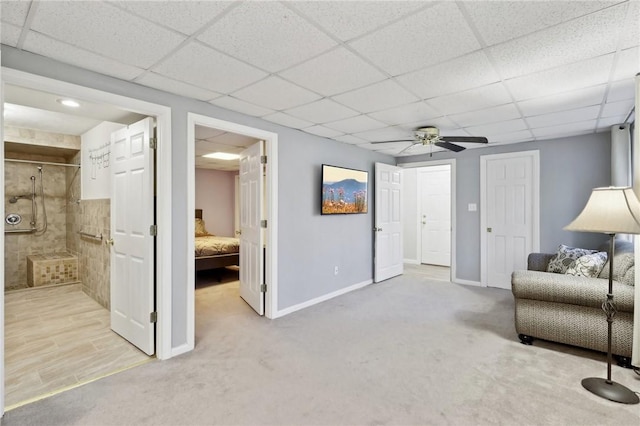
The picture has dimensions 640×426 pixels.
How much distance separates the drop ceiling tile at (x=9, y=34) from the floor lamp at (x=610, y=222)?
12.2ft

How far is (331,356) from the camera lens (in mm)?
2715

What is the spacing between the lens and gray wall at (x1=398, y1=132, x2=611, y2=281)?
422 centimetres

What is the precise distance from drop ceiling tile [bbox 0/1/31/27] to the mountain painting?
3076 millimetres

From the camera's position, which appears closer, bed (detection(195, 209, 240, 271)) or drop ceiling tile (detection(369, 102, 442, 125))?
drop ceiling tile (detection(369, 102, 442, 125))

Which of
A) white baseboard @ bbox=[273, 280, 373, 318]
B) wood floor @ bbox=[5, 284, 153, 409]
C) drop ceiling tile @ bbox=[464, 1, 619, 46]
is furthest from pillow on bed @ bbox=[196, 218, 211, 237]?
drop ceiling tile @ bbox=[464, 1, 619, 46]

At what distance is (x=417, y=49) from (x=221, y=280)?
4.88 metres

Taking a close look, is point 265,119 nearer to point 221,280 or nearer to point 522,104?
point 522,104

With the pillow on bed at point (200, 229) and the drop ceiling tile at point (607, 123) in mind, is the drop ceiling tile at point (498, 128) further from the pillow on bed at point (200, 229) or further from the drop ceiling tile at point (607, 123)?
the pillow on bed at point (200, 229)

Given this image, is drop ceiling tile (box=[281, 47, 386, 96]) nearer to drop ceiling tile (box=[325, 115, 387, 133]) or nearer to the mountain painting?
drop ceiling tile (box=[325, 115, 387, 133])

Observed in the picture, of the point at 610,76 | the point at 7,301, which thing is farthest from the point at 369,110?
the point at 7,301

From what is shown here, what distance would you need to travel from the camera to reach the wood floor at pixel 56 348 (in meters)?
2.31

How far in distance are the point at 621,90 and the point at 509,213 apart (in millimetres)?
2485

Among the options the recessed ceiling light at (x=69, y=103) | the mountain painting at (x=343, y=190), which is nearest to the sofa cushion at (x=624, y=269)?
the mountain painting at (x=343, y=190)

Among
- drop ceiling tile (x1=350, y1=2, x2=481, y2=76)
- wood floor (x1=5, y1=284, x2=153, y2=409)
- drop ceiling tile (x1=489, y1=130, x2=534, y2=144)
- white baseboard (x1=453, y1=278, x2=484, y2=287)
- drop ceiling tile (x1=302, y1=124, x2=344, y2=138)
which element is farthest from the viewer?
white baseboard (x1=453, y1=278, x2=484, y2=287)
